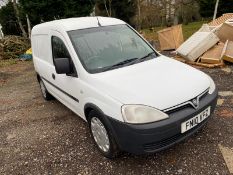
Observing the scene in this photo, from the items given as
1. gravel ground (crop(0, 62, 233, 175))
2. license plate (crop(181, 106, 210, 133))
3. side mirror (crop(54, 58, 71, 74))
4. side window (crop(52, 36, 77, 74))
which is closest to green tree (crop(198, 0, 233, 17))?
gravel ground (crop(0, 62, 233, 175))

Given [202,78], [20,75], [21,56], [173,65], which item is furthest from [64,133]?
[21,56]

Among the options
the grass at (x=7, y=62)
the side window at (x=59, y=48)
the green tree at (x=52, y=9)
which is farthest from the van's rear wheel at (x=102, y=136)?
the green tree at (x=52, y=9)

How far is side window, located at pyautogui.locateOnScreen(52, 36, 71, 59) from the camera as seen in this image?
4098 millimetres

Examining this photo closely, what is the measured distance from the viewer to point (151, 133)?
114 inches

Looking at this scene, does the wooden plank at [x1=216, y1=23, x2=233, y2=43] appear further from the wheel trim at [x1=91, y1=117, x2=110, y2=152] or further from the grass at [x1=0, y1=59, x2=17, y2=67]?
the grass at [x1=0, y1=59, x2=17, y2=67]

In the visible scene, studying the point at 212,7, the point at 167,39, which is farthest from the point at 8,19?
the point at 212,7

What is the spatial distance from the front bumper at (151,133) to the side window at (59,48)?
1.56m

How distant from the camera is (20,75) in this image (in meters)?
10.1

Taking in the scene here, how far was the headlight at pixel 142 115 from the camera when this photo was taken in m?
2.92

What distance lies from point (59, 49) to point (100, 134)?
1705mm

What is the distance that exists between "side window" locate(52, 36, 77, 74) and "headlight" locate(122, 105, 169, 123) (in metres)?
1.34

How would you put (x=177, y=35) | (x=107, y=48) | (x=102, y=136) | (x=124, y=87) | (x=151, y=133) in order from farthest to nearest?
(x=177, y=35) < (x=107, y=48) < (x=102, y=136) < (x=124, y=87) < (x=151, y=133)

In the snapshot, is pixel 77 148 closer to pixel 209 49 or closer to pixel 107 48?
pixel 107 48

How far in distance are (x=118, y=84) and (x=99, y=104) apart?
0.36m
